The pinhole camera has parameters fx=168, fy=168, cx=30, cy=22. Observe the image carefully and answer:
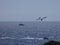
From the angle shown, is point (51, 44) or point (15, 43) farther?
point (15, 43)

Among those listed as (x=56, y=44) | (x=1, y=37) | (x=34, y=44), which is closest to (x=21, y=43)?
(x=34, y=44)

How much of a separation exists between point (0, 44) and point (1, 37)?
10.6 ft

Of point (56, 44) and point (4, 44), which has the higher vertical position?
point (56, 44)

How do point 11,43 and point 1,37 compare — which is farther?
point 1,37

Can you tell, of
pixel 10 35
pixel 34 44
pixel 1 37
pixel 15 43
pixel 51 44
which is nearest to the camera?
pixel 51 44

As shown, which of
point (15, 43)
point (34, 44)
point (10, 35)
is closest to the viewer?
point (34, 44)

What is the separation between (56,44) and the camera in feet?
21.4

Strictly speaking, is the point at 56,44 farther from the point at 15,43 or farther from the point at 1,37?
the point at 1,37

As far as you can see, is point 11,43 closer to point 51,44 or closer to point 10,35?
point 10,35

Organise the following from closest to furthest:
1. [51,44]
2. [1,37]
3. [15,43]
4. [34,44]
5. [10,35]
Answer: [51,44], [34,44], [15,43], [1,37], [10,35]

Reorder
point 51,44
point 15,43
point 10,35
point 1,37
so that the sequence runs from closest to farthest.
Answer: point 51,44
point 15,43
point 1,37
point 10,35

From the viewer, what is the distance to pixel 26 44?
15375mm

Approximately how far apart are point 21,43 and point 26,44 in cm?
86

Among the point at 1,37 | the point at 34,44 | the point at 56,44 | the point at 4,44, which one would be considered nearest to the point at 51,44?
the point at 56,44
